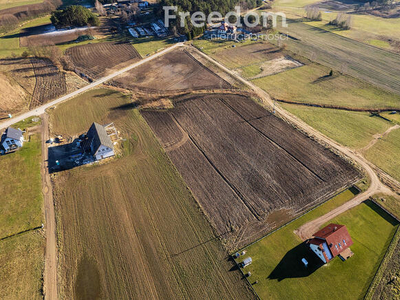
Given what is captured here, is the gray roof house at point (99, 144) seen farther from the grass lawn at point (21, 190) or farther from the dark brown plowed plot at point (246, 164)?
the dark brown plowed plot at point (246, 164)

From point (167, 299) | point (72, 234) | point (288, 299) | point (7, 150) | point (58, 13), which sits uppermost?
point (58, 13)

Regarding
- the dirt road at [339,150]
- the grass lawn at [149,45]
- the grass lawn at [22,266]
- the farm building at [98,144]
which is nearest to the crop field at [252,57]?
the dirt road at [339,150]

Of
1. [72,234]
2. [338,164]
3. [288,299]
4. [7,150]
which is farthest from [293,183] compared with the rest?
[7,150]

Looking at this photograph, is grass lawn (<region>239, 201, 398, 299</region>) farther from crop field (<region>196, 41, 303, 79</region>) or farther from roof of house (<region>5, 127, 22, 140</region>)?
crop field (<region>196, 41, 303, 79</region>)

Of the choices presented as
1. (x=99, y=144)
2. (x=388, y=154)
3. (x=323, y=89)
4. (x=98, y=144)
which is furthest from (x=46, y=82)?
(x=388, y=154)

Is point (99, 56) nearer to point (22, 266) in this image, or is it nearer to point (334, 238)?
point (22, 266)

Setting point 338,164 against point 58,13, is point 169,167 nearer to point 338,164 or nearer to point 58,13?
point 338,164
